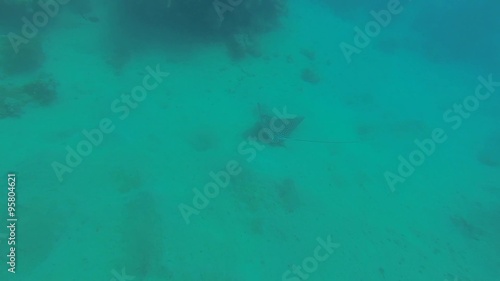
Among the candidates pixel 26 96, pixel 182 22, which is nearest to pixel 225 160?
pixel 26 96

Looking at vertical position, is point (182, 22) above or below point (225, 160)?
above

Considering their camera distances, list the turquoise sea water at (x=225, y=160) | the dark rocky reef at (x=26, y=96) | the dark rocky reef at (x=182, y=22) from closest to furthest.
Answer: the turquoise sea water at (x=225, y=160), the dark rocky reef at (x=26, y=96), the dark rocky reef at (x=182, y=22)

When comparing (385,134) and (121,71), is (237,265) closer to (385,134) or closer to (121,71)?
(121,71)

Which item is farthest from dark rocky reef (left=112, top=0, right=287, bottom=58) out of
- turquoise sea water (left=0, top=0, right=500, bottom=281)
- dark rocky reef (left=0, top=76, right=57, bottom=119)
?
dark rocky reef (left=0, top=76, right=57, bottom=119)

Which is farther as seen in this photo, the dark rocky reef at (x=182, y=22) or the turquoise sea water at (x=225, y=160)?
the dark rocky reef at (x=182, y=22)

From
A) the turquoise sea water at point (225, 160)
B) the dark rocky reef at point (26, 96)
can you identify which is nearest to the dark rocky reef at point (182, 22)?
the turquoise sea water at point (225, 160)

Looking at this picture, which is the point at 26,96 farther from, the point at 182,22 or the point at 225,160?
the point at 182,22

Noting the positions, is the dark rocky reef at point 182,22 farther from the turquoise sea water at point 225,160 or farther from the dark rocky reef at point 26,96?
the dark rocky reef at point 26,96

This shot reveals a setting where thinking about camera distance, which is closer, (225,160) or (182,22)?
(225,160)

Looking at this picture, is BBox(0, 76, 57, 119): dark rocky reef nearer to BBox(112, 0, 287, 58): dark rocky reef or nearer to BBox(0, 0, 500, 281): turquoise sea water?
BBox(0, 0, 500, 281): turquoise sea water
